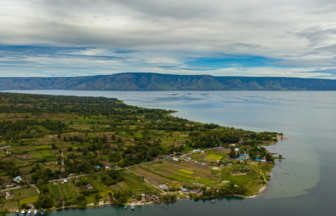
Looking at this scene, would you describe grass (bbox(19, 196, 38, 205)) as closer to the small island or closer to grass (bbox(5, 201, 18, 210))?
the small island

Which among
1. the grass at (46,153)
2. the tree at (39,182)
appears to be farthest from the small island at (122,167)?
the tree at (39,182)

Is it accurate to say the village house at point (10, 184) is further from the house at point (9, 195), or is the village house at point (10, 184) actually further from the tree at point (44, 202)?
the tree at point (44, 202)

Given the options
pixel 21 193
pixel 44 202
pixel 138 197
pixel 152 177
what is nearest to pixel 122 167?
pixel 152 177

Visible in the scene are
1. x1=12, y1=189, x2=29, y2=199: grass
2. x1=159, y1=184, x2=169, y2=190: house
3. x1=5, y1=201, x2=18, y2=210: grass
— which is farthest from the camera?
x1=159, y1=184, x2=169, y2=190: house

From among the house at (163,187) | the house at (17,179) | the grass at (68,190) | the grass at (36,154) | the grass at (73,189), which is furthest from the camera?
the grass at (36,154)

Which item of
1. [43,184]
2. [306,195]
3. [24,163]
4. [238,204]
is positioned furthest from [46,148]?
[306,195]

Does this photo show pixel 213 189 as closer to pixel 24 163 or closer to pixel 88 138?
pixel 24 163

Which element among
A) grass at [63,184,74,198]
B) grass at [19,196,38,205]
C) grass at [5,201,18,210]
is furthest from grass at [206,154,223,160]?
grass at [5,201,18,210]

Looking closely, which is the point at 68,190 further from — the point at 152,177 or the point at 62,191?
the point at 152,177
